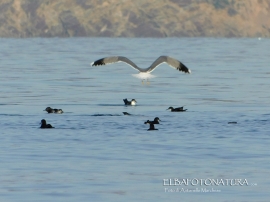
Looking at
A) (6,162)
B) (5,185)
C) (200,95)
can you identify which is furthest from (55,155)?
(200,95)

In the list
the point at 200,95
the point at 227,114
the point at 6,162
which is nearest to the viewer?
the point at 6,162

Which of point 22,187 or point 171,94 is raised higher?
point 171,94

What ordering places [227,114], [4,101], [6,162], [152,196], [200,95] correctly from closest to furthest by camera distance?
[152,196], [6,162], [227,114], [4,101], [200,95]

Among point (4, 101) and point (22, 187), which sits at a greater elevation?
point (4, 101)

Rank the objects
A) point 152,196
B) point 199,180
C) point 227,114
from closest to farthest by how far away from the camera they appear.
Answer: point 152,196 → point 199,180 → point 227,114

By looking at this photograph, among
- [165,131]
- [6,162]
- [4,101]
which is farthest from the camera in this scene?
[4,101]

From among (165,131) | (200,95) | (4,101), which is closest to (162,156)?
(165,131)

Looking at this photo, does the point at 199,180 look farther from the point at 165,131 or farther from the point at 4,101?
the point at 4,101

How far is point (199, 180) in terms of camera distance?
21.7m

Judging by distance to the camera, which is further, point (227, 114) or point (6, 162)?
point (227, 114)

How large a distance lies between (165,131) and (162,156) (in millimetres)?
5060

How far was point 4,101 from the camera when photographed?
137 ft

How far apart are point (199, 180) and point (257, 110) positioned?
16.1m

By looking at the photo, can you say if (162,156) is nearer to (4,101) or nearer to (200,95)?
(4,101)
